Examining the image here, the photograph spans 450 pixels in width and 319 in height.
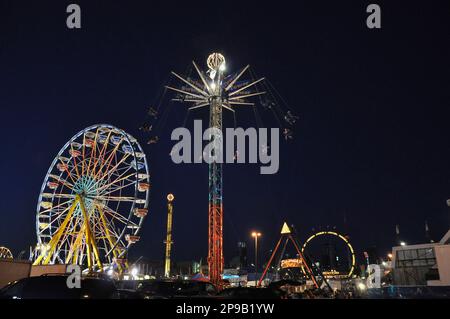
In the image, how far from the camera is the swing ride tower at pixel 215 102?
3148 centimetres

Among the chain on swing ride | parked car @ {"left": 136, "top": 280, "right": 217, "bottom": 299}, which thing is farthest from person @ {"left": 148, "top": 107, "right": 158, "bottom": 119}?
parked car @ {"left": 136, "top": 280, "right": 217, "bottom": 299}

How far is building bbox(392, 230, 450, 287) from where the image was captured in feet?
98.7

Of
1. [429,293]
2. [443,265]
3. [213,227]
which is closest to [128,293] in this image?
[429,293]

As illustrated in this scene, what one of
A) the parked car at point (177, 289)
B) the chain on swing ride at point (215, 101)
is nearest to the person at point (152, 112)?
the chain on swing ride at point (215, 101)

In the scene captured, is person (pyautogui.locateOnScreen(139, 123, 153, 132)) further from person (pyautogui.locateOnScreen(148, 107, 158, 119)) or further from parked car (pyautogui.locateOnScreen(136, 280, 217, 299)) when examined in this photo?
parked car (pyautogui.locateOnScreen(136, 280, 217, 299))

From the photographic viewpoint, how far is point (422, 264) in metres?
35.5

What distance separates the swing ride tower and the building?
17894 mm

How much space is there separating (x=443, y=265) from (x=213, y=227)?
18.9 m

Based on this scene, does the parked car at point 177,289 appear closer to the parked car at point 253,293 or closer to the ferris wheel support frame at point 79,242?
the parked car at point 253,293

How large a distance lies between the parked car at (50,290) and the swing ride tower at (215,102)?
69.7ft

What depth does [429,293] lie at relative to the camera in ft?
48.5

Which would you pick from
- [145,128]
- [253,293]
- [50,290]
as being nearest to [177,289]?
[253,293]
